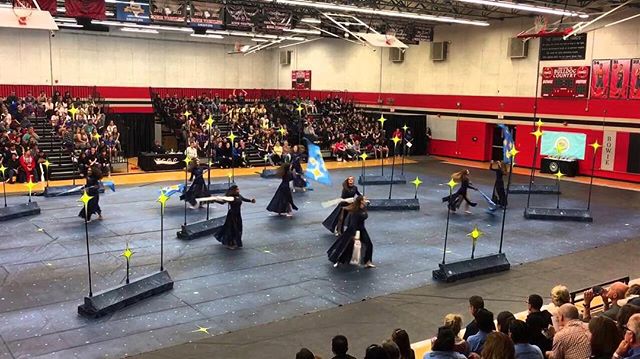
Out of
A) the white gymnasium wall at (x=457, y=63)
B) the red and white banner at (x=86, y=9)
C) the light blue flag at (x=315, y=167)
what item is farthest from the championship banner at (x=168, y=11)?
the white gymnasium wall at (x=457, y=63)

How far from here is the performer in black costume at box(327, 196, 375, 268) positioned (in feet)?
38.1

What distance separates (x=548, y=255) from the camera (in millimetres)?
13117

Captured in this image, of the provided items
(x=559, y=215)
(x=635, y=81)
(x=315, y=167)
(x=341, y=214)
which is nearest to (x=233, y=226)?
(x=315, y=167)

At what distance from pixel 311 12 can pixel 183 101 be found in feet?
32.9

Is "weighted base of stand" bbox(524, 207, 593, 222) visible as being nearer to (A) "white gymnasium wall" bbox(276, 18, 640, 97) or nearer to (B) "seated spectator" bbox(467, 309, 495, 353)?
(A) "white gymnasium wall" bbox(276, 18, 640, 97)

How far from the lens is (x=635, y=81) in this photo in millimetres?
24141

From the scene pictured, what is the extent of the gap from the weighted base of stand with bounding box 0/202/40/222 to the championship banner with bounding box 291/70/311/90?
87.2 ft

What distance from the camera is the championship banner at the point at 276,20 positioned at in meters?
21.9

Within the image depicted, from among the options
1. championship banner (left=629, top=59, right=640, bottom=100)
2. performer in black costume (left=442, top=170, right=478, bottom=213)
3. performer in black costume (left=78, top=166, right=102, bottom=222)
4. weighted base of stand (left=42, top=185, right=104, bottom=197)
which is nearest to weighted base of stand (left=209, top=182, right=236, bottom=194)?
weighted base of stand (left=42, top=185, right=104, bottom=197)

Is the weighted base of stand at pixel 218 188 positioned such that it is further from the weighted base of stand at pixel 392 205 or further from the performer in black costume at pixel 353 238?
the performer in black costume at pixel 353 238

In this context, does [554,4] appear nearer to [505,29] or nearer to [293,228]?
[505,29]

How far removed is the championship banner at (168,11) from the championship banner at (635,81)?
59.8 feet

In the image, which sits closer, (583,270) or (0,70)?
(583,270)

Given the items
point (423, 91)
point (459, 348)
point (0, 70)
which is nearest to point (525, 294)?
point (459, 348)
